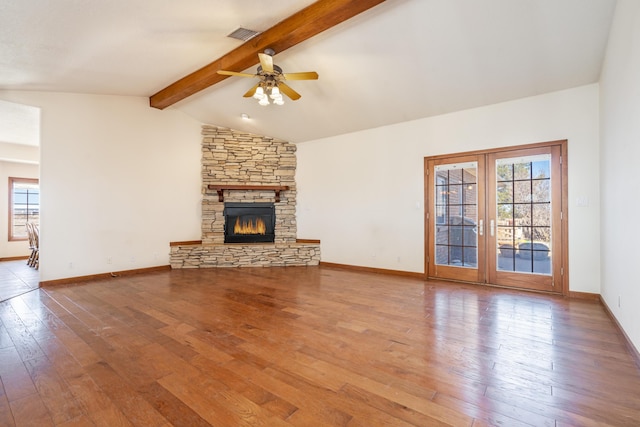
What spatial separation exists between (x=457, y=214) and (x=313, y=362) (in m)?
3.83

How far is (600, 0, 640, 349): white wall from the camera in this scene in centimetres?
234

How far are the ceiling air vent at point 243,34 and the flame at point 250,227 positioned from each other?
4.03 meters

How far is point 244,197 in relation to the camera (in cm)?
686

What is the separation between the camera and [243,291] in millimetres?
4414

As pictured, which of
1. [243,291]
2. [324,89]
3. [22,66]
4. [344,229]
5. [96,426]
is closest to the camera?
[96,426]

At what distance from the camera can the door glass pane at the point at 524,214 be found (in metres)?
4.33

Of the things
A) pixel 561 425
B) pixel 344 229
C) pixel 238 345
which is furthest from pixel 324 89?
pixel 561 425

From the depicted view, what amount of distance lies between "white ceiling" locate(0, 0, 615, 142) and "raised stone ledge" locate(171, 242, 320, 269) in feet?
10.2

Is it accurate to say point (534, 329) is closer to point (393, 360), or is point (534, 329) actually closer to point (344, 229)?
point (393, 360)

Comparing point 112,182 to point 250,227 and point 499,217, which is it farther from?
point 499,217

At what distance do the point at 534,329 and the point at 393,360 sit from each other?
5.61ft

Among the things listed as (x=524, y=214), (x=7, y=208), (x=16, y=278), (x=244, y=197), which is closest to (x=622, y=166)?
(x=524, y=214)

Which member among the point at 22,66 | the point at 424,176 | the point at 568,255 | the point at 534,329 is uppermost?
the point at 22,66

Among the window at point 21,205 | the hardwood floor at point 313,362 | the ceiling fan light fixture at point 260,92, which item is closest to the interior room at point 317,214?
the hardwood floor at point 313,362
